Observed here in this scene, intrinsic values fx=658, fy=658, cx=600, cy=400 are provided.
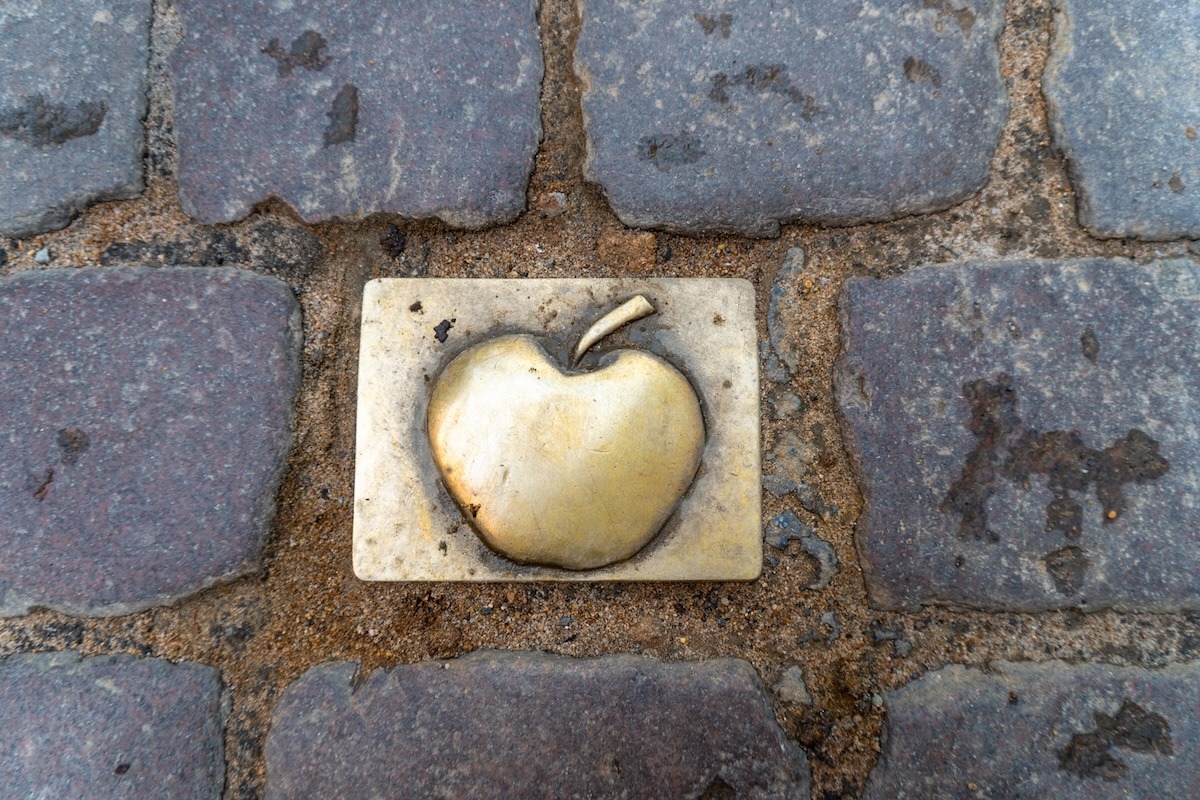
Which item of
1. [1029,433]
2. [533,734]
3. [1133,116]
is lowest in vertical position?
[533,734]

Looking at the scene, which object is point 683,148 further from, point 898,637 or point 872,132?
point 898,637

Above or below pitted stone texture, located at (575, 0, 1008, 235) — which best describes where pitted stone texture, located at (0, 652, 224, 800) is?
below

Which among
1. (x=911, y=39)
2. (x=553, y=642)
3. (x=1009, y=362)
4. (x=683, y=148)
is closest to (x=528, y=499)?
(x=553, y=642)

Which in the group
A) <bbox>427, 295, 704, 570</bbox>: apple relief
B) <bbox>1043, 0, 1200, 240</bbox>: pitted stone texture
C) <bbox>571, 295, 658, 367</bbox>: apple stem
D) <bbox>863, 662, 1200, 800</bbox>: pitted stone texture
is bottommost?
<bbox>863, 662, 1200, 800</bbox>: pitted stone texture

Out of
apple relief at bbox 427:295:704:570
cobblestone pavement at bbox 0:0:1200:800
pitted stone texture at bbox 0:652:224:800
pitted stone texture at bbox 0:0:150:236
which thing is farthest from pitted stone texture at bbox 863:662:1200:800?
pitted stone texture at bbox 0:0:150:236

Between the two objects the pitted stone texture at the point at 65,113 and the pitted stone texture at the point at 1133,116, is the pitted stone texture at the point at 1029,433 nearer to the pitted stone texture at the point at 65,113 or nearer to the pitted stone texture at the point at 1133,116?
the pitted stone texture at the point at 1133,116

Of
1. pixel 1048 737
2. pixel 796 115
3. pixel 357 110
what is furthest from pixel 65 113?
pixel 1048 737

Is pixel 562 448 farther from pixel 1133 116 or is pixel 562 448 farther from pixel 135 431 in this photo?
pixel 1133 116

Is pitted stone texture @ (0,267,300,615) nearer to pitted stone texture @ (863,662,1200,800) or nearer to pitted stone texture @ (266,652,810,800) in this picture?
pitted stone texture @ (266,652,810,800)
